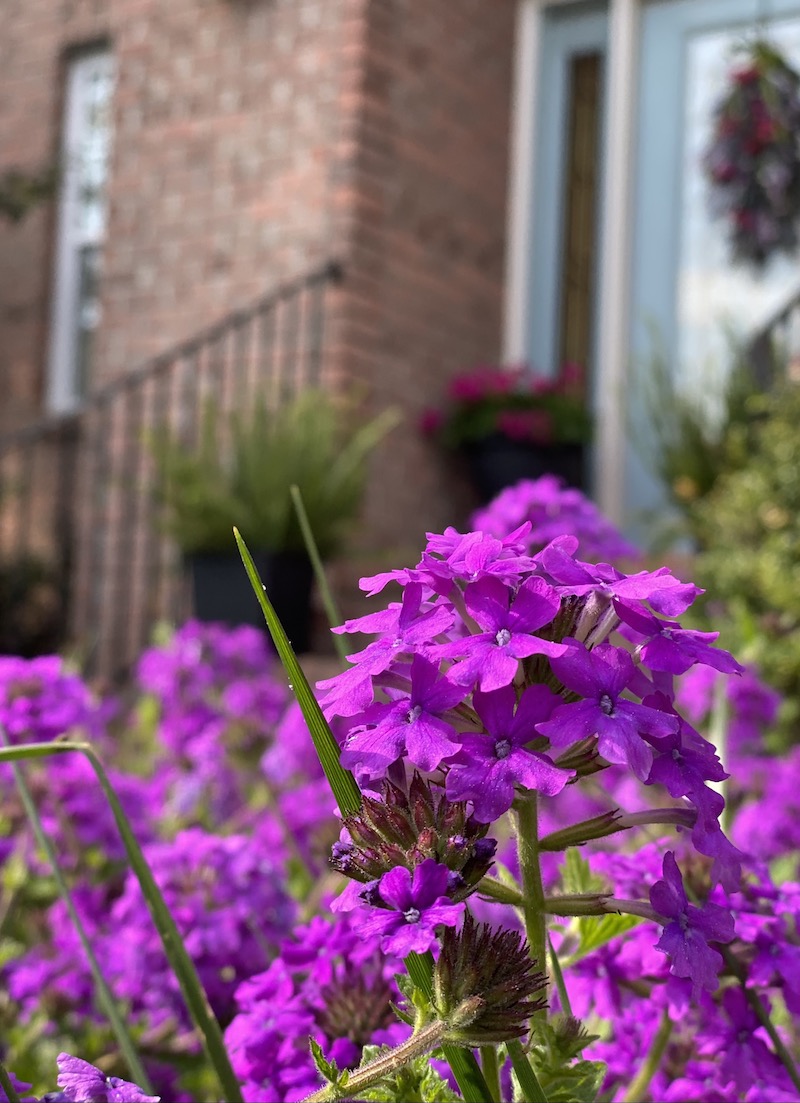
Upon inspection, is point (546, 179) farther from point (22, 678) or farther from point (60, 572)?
point (22, 678)

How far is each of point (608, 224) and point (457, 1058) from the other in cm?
638

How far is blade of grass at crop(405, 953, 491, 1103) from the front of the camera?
0.56 m

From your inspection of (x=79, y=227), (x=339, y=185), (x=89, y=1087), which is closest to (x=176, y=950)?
(x=89, y=1087)

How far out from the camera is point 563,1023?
0.64 meters

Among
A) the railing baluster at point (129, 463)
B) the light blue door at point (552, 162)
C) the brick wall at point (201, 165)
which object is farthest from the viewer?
the light blue door at point (552, 162)

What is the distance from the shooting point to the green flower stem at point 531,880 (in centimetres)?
61

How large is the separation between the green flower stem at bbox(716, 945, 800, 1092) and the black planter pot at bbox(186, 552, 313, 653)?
428 centimetres

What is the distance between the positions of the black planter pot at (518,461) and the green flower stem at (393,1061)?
17.9 ft

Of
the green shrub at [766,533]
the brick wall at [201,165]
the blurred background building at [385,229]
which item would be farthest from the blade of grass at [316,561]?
the brick wall at [201,165]

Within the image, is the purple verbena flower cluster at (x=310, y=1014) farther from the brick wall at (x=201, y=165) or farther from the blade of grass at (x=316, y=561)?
the brick wall at (x=201, y=165)

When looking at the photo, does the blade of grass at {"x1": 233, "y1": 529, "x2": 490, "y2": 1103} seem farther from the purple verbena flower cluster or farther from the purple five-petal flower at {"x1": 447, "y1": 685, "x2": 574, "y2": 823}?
the purple verbena flower cluster

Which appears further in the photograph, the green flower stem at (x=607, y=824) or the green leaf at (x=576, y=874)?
the green leaf at (x=576, y=874)

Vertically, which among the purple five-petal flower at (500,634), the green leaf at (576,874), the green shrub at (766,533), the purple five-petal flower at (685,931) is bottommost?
the green shrub at (766,533)

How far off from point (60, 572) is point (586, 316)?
279 centimetres
